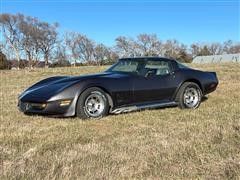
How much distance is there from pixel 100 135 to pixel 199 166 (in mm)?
1903

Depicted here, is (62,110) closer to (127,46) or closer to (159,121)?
(159,121)

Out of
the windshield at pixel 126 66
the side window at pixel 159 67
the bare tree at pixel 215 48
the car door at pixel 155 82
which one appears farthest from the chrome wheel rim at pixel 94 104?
the bare tree at pixel 215 48

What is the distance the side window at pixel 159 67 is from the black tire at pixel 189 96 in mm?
508

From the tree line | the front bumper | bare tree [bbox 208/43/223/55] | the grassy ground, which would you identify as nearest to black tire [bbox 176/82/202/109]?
the grassy ground

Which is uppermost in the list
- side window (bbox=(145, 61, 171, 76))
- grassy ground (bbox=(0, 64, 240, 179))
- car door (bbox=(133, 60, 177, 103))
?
side window (bbox=(145, 61, 171, 76))

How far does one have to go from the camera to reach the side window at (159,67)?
774cm

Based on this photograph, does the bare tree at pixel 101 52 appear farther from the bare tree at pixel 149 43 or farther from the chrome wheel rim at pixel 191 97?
the chrome wheel rim at pixel 191 97

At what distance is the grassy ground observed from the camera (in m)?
3.57

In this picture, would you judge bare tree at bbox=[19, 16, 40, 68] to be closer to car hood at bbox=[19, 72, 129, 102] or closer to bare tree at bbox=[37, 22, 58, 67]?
bare tree at bbox=[37, 22, 58, 67]

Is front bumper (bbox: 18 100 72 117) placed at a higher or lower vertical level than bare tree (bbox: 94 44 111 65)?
lower

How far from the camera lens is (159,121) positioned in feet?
20.4

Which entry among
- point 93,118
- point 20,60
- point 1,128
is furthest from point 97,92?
point 20,60

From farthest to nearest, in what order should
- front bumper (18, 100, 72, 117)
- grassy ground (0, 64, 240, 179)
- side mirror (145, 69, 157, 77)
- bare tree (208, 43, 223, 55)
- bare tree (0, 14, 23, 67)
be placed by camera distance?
bare tree (208, 43, 223, 55) → bare tree (0, 14, 23, 67) → side mirror (145, 69, 157, 77) → front bumper (18, 100, 72, 117) → grassy ground (0, 64, 240, 179)

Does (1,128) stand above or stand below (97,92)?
below
